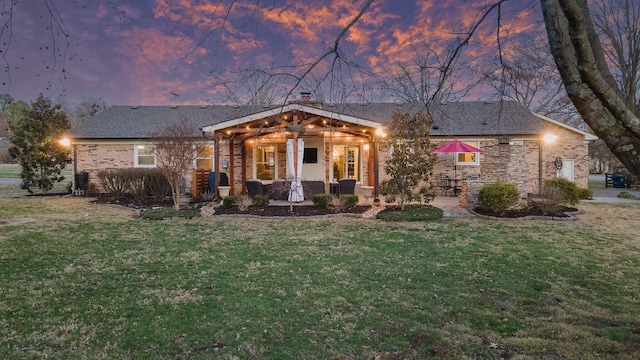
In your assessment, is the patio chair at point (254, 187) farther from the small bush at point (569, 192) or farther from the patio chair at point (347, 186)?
the small bush at point (569, 192)

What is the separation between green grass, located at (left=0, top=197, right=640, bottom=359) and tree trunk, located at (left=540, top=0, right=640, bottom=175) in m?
1.83

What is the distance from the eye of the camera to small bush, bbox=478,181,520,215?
31.6ft

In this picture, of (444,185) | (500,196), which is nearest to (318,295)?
(500,196)

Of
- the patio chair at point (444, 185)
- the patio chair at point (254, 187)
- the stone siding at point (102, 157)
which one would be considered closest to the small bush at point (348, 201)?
the patio chair at point (254, 187)

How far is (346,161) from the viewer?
51.8 ft

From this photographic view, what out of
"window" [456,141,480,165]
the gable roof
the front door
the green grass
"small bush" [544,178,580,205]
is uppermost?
the gable roof

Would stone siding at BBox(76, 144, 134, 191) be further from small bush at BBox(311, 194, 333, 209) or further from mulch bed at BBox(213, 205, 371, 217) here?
small bush at BBox(311, 194, 333, 209)

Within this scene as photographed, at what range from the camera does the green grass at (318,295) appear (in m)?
2.88

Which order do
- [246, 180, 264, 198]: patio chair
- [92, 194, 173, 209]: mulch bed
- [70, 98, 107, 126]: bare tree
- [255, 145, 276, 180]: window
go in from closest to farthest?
[92, 194, 173, 209]: mulch bed < [246, 180, 264, 198]: patio chair < [255, 145, 276, 180]: window < [70, 98, 107, 126]: bare tree

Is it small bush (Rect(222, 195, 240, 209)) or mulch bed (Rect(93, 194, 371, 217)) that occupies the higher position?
small bush (Rect(222, 195, 240, 209))

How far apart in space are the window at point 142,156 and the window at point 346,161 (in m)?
8.65

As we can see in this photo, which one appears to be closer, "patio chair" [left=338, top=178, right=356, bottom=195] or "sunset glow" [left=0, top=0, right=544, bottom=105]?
"sunset glow" [left=0, top=0, right=544, bottom=105]

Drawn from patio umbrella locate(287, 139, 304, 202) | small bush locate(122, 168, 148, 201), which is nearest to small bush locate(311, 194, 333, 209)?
patio umbrella locate(287, 139, 304, 202)

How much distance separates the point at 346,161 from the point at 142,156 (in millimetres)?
9684
